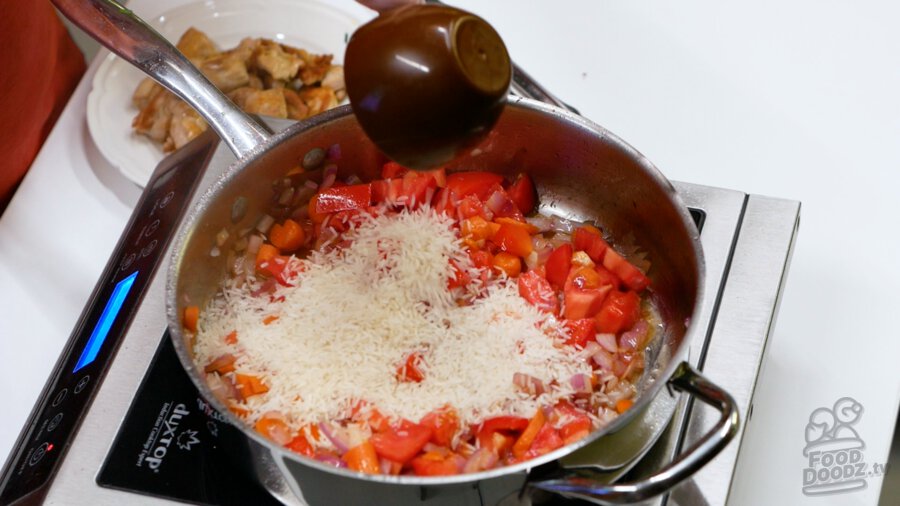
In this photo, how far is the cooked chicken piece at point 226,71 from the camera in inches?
54.5

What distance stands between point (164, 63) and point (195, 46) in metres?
0.51

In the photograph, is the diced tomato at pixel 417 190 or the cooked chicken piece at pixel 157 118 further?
the cooked chicken piece at pixel 157 118

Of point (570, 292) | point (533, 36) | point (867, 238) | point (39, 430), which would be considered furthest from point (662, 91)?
point (39, 430)

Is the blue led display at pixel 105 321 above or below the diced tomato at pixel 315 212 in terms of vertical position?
below

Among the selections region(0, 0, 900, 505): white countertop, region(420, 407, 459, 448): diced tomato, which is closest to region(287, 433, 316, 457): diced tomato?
region(420, 407, 459, 448): diced tomato

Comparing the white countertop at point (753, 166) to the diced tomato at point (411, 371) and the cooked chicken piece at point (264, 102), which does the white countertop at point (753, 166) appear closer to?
the cooked chicken piece at point (264, 102)

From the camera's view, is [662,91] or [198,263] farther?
[662,91]

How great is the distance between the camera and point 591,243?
37.5 inches

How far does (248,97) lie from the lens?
1366 mm

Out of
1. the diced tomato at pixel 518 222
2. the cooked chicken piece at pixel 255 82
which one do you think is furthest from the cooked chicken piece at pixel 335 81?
the diced tomato at pixel 518 222

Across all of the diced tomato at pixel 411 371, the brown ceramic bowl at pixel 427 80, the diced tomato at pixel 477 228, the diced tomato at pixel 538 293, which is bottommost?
the diced tomato at pixel 411 371

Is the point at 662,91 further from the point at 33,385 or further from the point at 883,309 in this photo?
the point at 33,385

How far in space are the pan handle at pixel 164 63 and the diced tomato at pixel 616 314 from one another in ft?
1.30

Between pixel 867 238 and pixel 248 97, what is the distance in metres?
0.93
